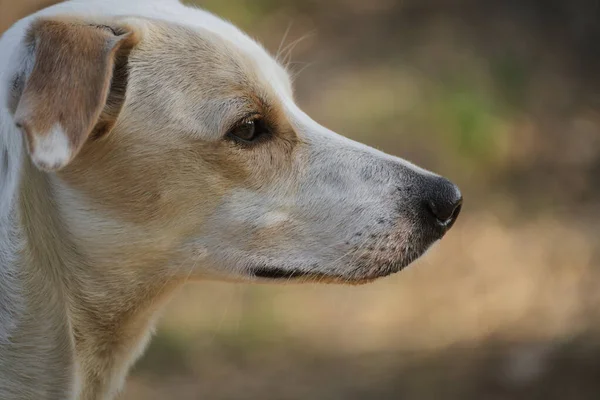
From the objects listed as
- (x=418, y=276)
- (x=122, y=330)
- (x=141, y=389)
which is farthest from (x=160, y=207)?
(x=418, y=276)

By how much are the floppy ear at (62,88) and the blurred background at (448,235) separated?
3153mm

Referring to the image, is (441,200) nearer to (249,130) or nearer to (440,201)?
(440,201)

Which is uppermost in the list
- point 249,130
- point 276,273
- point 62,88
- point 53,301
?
point 62,88

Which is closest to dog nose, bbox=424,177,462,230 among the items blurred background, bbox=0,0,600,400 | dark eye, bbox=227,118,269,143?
dark eye, bbox=227,118,269,143

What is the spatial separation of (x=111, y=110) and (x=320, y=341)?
337 cm

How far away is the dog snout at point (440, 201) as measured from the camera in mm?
2703

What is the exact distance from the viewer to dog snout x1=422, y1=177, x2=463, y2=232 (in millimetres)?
2703

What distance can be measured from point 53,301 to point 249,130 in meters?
0.71

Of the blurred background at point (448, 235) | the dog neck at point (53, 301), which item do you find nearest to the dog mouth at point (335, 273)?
the dog neck at point (53, 301)

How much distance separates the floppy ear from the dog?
10mm

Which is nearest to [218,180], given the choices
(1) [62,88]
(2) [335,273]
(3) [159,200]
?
(3) [159,200]

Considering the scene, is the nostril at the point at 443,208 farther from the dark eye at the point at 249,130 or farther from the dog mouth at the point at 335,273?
the dark eye at the point at 249,130

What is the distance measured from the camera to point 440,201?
2707 mm

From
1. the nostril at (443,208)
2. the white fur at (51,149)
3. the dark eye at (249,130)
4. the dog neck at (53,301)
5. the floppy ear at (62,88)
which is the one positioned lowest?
the dog neck at (53,301)
